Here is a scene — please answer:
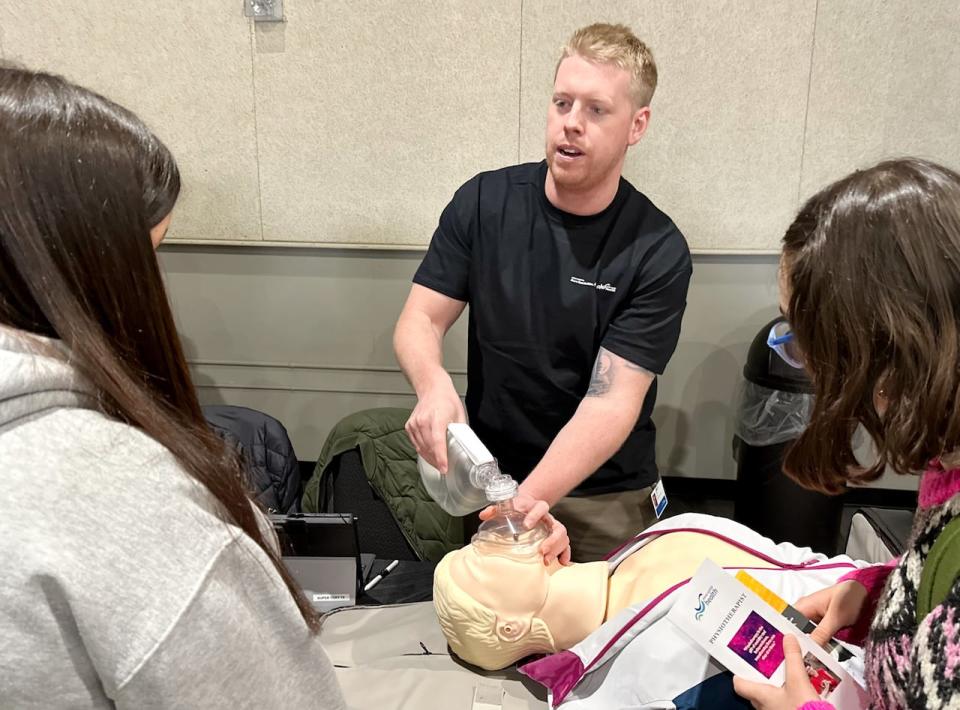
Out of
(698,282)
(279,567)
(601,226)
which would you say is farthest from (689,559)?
(698,282)

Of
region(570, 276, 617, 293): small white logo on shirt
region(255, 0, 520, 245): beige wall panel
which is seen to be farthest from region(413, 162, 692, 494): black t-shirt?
region(255, 0, 520, 245): beige wall panel

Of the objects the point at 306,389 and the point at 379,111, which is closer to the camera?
the point at 379,111

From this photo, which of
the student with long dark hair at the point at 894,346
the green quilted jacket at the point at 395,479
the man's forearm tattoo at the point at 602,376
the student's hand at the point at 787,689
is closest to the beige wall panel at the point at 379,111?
the green quilted jacket at the point at 395,479

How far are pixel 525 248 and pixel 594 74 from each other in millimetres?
424

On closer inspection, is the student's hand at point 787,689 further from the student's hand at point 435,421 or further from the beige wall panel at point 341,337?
the beige wall panel at point 341,337

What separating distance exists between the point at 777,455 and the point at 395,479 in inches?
53.9

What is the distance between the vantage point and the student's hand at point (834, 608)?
1.19 meters

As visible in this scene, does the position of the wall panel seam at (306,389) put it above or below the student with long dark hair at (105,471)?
below

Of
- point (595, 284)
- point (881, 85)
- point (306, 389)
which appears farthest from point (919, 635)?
point (306, 389)

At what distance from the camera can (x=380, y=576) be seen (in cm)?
199

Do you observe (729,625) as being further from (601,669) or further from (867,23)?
(867,23)

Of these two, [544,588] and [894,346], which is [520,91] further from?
[894,346]

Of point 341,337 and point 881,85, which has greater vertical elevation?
point 881,85

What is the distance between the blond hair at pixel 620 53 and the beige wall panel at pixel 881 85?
4.22 feet
